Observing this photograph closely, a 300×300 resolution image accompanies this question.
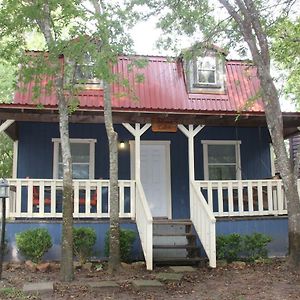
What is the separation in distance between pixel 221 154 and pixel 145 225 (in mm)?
4798

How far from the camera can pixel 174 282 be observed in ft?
25.6

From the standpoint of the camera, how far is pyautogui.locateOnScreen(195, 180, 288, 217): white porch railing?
10656 millimetres

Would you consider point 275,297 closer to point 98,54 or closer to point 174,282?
point 174,282

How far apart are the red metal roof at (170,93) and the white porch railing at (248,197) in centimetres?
209

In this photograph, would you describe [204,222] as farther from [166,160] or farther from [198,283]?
[166,160]

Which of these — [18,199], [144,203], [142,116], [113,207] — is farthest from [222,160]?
[18,199]

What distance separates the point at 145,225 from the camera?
9.12m

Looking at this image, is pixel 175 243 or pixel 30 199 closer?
pixel 30 199

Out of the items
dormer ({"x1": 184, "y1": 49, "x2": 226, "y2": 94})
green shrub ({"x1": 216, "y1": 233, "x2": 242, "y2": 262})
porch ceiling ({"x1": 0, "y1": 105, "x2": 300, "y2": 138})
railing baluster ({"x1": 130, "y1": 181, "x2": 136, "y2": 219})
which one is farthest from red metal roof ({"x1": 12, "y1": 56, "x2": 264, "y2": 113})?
green shrub ({"x1": 216, "y1": 233, "x2": 242, "y2": 262})

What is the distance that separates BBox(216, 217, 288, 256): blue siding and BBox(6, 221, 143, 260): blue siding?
80.4 inches

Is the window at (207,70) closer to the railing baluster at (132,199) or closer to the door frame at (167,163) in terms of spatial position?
the door frame at (167,163)

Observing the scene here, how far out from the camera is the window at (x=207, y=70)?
13422 mm

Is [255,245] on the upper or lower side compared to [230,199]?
lower

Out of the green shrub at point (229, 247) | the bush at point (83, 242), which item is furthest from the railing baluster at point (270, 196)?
the bush at point (83, 242)
